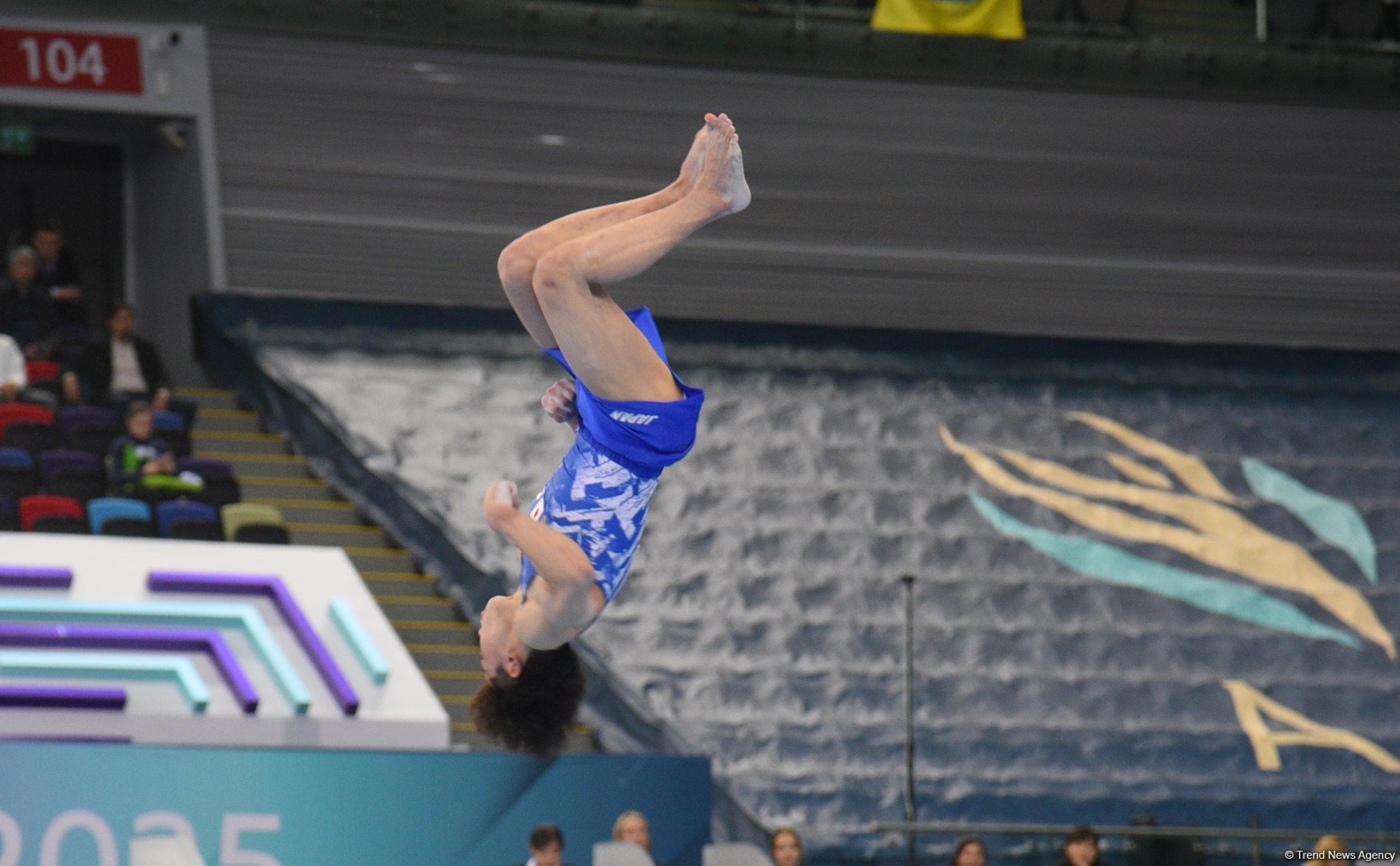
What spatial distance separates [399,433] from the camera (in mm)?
11586

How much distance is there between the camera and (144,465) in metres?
9.96

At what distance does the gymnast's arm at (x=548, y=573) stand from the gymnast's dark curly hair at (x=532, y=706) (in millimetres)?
171

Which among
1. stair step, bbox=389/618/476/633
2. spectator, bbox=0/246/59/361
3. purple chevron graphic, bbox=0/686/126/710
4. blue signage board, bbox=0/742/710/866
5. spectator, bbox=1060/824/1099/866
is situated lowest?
spectator, bbox=1060/824/1099/866

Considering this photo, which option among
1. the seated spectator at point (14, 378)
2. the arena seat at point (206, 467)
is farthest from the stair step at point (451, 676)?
the seated spectator at point (14, 378)

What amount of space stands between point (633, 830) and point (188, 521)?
3.11 meters

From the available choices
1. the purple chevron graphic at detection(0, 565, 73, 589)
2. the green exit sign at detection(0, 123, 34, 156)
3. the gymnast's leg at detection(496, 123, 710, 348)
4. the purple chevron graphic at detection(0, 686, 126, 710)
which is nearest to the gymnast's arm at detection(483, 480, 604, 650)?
the gymnast's leg at detection(496, 123, 710, 348)

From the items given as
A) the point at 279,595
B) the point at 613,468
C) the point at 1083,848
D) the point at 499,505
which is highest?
the point at 279,595

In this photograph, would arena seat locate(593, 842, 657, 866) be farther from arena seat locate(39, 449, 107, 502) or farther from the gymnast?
arena seat locate(39, 449, 107, 502)

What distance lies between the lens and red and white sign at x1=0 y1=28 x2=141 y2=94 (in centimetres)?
1153

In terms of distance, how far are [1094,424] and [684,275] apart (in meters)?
2.93

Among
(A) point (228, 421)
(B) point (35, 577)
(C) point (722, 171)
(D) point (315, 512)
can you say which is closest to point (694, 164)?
(C) point (722, 171)

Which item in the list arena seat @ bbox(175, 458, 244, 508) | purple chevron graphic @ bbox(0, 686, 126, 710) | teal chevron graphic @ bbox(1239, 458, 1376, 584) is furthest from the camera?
teal chevron graphic @ bbox(1239, 458, 1376, 584)

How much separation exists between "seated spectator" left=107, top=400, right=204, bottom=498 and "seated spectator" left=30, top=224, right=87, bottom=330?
71.3 inches

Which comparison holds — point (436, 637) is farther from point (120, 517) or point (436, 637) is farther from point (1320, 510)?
point (1320, 510)
